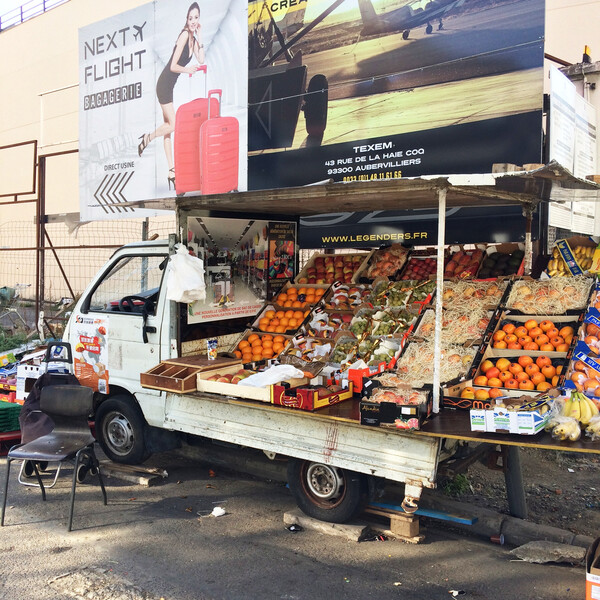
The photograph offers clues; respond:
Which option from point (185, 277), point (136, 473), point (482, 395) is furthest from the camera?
point (136, 473)

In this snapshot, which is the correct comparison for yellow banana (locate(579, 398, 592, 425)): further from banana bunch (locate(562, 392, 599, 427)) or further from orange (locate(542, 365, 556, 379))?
orange (locate(542, 365, 556, 379))

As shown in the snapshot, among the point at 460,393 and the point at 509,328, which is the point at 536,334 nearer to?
the point at 509,328

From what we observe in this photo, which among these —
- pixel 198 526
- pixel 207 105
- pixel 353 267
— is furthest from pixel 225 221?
pixel 207 105

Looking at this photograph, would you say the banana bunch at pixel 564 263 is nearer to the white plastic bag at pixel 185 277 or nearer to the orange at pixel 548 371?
the orange at pixel 548 371

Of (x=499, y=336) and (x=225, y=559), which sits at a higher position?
(x=499, y=336)

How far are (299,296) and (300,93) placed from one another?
11.6ft

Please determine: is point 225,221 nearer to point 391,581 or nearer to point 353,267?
point 353,267

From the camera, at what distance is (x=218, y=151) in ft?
34.1

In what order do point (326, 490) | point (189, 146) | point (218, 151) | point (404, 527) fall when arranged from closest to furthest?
1. point (404, 527)
2. point (326, 490)
3. point (218, 151)
4. point (189, 146)

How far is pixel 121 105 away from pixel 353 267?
296 inches

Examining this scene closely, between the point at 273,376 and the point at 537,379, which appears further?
the point at 273,376

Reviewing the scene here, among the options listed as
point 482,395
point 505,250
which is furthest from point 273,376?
point 505,250

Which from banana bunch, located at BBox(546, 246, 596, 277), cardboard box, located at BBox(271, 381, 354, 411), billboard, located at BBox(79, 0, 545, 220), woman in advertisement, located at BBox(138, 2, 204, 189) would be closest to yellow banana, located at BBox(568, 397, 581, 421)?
cardboard box, located at BBox(271, 381, 354, 411)

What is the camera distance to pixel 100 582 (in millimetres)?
4121
